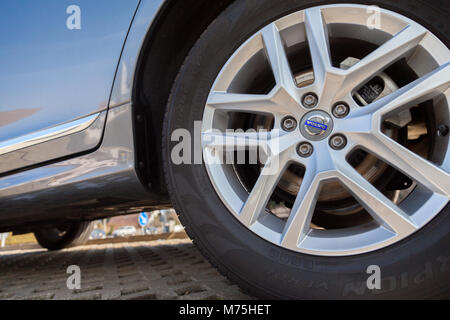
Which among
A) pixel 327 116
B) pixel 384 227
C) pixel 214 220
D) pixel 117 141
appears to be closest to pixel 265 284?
pixel 214 220

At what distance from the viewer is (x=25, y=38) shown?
1218 millimetres

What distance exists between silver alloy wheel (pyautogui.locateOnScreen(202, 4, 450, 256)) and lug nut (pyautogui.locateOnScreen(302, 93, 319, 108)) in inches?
0.4

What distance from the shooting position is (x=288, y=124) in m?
0.96

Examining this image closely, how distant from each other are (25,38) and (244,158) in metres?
0.93

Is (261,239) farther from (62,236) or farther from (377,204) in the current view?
(62,236)

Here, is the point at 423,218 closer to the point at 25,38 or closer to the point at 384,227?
the point at 384,227

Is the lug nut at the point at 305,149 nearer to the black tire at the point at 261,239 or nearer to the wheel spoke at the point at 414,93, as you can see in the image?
the wheel spoke at the point at 414,93

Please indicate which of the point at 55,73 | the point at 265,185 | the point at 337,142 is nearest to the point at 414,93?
the point at 337,142

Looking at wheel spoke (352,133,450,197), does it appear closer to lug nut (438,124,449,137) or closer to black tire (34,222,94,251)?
lug nut (438,124,449,137)

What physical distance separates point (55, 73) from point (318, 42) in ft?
2.98

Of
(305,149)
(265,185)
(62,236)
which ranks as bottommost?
(62,236)

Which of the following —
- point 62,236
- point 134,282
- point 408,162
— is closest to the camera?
point 408,162

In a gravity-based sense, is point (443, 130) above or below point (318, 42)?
below

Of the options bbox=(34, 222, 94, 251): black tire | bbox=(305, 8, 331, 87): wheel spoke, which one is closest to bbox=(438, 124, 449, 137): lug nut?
bbox=(305, 8, 331, 87): wheel spoke
